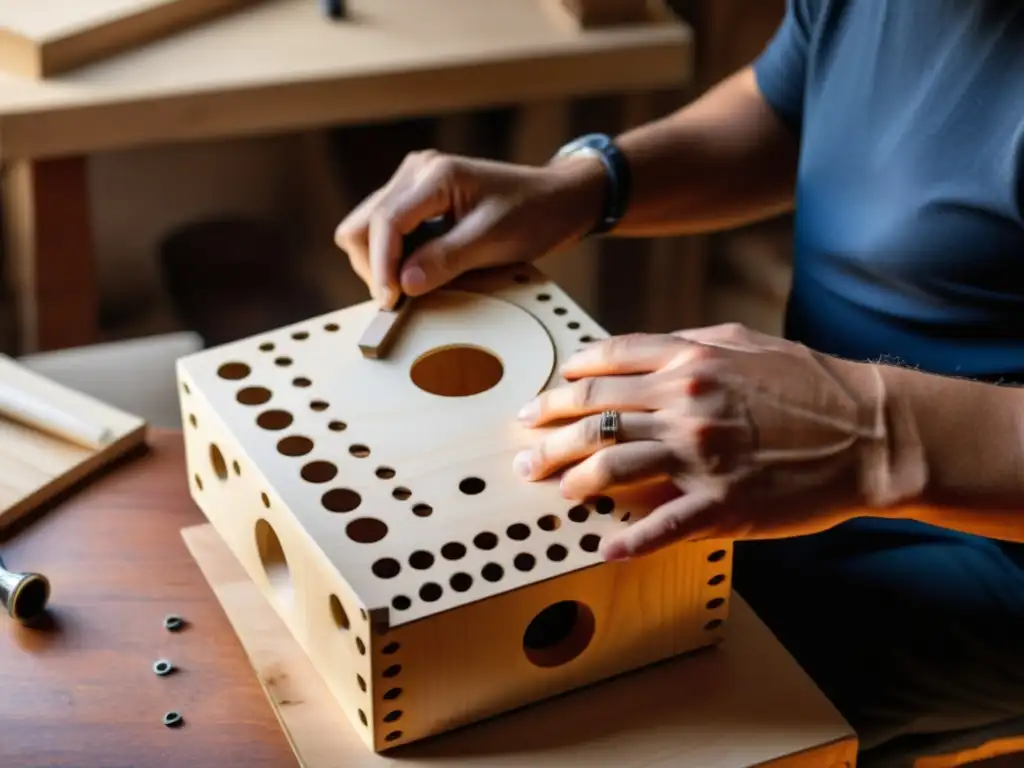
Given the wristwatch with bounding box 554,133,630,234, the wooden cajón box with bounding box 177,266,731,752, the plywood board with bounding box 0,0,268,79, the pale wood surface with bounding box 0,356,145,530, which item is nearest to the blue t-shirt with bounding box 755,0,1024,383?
the wristwatch with bounding box 554,133,630,234

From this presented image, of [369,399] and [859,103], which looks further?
[859,103]

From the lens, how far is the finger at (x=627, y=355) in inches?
34.6

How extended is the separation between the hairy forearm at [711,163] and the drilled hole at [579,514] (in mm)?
423

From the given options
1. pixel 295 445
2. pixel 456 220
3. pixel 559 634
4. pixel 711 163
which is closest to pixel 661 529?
pixel 559 634

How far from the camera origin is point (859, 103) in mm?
1093

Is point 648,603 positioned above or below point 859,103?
below

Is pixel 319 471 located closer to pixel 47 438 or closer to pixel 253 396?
pixel 253 396

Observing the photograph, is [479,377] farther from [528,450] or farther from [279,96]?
[279,96]

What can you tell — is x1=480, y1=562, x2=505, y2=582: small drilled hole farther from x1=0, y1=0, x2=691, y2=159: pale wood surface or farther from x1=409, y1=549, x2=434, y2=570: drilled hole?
x1=0, y1=0, x2=691, y2=159: pale wood surface

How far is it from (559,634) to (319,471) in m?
0.19

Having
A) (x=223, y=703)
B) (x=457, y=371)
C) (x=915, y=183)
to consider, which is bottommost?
(x=223, y=703)

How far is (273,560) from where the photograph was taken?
96 cm

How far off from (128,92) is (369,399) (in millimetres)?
669

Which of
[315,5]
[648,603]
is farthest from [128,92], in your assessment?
[648,603]
